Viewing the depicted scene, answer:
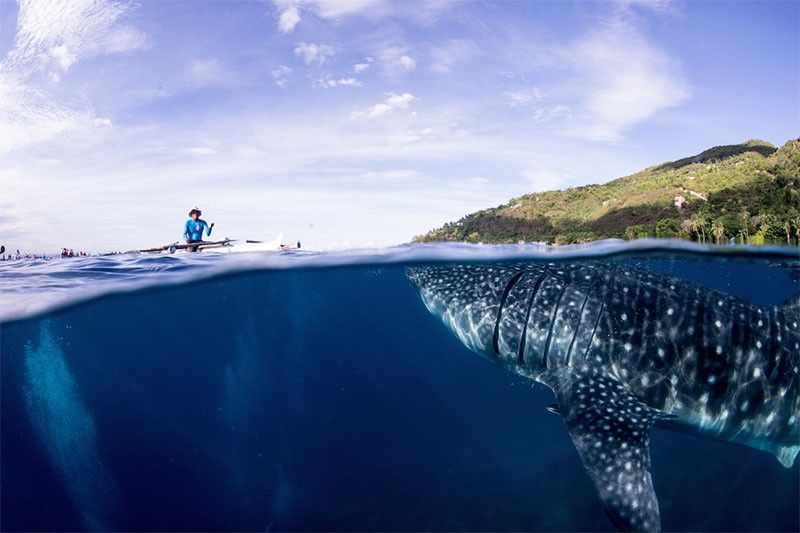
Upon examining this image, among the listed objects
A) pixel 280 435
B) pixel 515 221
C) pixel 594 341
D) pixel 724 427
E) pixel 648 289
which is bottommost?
pixel 280 435

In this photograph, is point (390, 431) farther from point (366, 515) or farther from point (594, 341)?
point (594, 341)

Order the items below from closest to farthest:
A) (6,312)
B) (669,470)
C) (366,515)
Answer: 1. (366,515)
2. (669,470)
3. (6,312)

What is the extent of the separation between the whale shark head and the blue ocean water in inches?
57.7

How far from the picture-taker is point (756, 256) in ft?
49.4

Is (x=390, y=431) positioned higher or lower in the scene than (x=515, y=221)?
lower

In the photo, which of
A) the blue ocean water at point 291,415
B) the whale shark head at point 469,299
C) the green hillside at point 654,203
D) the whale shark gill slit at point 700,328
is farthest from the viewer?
the green hillside at point 654,203

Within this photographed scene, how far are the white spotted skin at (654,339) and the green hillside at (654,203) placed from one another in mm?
30251

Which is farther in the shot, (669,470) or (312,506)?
(669,470)

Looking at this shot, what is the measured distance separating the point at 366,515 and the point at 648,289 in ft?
23.4

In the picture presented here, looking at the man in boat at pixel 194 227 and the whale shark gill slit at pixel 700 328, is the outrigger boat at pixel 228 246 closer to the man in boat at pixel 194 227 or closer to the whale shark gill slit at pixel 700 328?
the man in boat at pixel 194 227

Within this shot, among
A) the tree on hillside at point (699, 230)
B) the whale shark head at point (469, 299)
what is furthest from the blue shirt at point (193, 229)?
the tree on hillside at point (699, 230)

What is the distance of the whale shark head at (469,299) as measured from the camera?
5.53m

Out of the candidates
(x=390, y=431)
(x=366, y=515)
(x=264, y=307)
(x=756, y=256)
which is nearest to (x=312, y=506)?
(x=366, y=515)

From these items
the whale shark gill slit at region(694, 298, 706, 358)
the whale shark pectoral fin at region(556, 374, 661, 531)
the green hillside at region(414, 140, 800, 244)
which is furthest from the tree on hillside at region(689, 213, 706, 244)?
the whale shark pectoral fin at region(556, 374, 661, 531)
